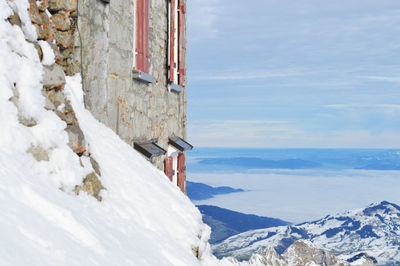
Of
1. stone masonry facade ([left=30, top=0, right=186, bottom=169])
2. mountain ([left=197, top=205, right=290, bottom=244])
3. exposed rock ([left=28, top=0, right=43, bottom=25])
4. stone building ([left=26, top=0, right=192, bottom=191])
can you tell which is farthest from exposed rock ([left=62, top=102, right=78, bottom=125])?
mountain ([left=197, top=205, right=290, bottom=244])

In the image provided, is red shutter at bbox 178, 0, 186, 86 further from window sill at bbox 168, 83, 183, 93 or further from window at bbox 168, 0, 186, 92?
window sill at bbox 168, 83, 183, 93

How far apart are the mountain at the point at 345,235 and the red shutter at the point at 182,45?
56.9 meters

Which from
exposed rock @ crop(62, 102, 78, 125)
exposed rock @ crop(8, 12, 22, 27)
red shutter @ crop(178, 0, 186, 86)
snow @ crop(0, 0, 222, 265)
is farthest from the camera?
red shutter @ crop(178, 0, 186, 86)

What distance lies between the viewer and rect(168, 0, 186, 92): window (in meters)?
7.74

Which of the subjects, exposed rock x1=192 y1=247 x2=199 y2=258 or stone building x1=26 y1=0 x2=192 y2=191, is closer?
exposed rock x1=192 y1=247 x2=199 y2=258

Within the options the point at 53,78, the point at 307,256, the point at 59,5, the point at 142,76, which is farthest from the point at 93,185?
the point at 307,256

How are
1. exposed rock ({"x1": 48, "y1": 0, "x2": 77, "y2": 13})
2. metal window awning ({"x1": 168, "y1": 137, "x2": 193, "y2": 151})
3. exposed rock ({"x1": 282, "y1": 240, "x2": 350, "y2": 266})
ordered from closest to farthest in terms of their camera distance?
exposed rock ({"x1": 48, "y1": 0, "x2": 77, "y2": 13}) → metal window awning ({"x1": 168, "y1": 137, "x2": 193, "y2": 151}) → exposed rock ({"x1": 282, "y1": 240, "x2": 350, "y2": 266})

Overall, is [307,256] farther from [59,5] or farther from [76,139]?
[59,5]

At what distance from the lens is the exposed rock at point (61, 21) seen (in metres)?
3.64

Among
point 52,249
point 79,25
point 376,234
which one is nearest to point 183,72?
point 79,25

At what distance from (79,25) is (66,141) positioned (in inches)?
67.3

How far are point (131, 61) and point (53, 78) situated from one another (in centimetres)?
262

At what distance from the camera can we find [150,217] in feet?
11.5

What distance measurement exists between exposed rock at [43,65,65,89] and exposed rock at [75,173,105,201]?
65 cm
